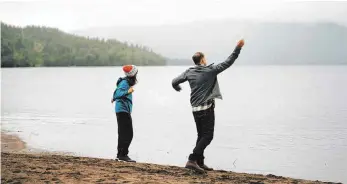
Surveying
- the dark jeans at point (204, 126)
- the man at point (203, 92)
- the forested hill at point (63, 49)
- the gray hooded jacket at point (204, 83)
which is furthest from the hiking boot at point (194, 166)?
the forested hill at point (63, 49)

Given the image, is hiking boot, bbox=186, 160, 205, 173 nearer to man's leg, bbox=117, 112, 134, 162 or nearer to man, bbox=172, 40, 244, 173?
man, bbox=172, 40, 244, 173

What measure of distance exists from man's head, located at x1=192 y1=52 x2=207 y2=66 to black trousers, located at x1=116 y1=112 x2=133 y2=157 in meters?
1.97

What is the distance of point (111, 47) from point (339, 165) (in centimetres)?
17480

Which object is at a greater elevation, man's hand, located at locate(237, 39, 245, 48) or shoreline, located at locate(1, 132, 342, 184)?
man's hand, located at locate(237, 39, 245, 48)

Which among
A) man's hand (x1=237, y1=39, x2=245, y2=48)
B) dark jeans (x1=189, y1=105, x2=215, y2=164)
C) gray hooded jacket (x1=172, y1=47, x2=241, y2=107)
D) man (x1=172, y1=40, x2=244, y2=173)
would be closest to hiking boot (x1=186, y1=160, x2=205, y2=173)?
man (x1=172, y1=40, x2=244, y2=173)

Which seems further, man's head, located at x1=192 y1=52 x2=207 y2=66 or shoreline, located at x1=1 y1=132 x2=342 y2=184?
man's head, located at x1=192 y1=52 x2=207 y2=66

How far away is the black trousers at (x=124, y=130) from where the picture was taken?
924 centimetres

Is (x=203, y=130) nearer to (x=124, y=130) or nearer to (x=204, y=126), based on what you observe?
(x=204, y=126)

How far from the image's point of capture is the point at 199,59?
7977mm

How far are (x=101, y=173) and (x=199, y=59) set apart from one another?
2356mm

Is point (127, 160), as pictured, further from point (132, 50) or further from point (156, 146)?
point (132, 50)

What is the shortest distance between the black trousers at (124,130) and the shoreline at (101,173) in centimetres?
43

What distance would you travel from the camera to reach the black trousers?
30.3 feet

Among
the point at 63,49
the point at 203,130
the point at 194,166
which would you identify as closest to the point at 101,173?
the point at 194,166
